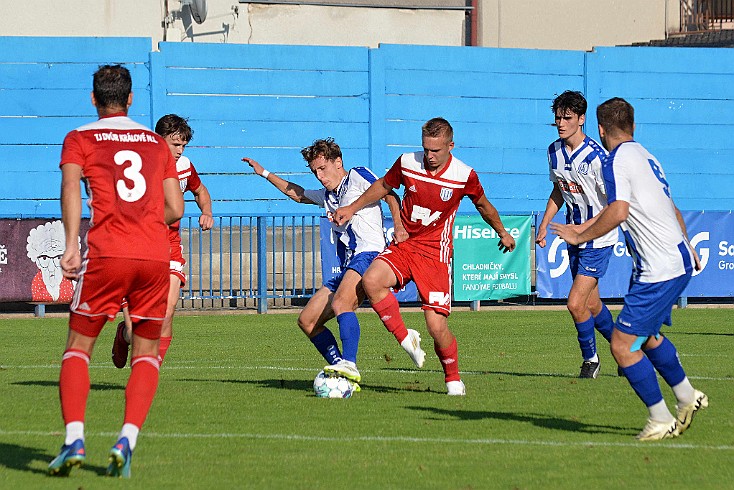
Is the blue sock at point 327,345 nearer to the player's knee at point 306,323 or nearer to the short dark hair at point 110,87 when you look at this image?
the player's knee at point 306,323

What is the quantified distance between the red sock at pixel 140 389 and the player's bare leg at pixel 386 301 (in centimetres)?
→ 324

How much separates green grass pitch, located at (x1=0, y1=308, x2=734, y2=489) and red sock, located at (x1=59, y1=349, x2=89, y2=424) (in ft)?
1.10

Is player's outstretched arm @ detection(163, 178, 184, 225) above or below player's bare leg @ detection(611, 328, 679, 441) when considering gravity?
above

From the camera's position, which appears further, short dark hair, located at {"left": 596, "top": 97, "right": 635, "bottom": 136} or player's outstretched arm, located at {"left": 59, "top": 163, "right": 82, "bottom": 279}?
short dark hair, located at {"left": 596, "top": 97, "right": 635, "bottom": 136}

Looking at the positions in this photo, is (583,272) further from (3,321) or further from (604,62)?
(604,62)

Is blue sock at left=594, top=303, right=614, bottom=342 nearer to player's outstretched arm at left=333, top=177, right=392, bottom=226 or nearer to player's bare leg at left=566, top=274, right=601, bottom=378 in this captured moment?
player's bare leg at left=566, top=274, right=601, bottom=378

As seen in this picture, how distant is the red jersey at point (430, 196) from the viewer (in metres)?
9.95

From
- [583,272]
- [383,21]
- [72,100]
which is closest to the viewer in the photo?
[583,272]

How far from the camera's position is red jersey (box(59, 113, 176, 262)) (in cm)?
669

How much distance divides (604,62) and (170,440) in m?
22.1

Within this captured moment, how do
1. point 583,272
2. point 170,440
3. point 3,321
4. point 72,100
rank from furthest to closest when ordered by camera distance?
point 72,100 → point 3,321 → point 583,272 → point 170,440

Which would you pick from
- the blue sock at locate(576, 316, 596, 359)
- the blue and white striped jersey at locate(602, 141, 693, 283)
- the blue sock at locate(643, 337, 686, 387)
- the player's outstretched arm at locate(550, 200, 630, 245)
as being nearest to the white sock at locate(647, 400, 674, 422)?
the blue sock at locate(643, 337, 686, 387)

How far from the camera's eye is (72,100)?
2566 centimetres

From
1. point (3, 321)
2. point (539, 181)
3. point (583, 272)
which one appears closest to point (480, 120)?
point (539, 181)
